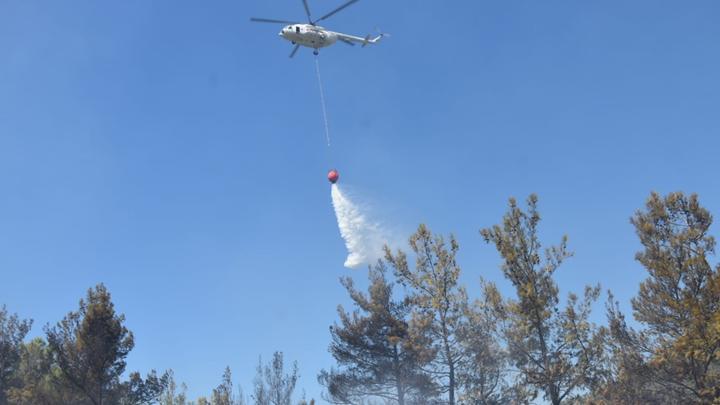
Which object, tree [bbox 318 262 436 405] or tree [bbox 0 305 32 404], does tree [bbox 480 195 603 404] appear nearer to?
tree [bbox 318 262 436 405]

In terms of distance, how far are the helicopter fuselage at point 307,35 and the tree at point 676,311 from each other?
71.0 ft

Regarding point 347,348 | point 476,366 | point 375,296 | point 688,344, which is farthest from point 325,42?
point 688,344

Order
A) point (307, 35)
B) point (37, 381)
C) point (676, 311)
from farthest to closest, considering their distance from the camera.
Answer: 1. point (307, 35)
2. point (37, 381)
3. point (676, 311)

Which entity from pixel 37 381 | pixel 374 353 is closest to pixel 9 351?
pixel 37 381

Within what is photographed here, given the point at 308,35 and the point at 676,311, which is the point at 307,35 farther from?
the point at 676,311

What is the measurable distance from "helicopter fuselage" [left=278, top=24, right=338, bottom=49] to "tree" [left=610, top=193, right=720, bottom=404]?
852 inches

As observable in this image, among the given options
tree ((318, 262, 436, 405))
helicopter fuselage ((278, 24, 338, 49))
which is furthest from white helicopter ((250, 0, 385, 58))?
tree ((318, 262, 436, 405))

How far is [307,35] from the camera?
36.5m

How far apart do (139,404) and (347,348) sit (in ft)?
39.9

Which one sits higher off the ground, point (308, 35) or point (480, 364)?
point (308, 35)

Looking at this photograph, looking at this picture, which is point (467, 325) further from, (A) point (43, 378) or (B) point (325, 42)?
(A) point (43, 378)

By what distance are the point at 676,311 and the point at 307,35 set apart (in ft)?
83.7

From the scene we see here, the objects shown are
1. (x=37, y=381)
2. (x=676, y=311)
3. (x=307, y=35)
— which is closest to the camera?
(x=676, y=311)

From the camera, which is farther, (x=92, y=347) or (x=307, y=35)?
(x=307, y=35)
